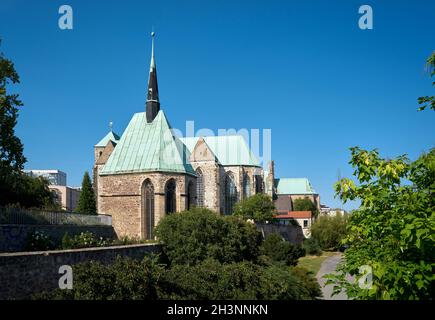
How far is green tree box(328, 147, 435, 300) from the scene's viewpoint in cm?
610

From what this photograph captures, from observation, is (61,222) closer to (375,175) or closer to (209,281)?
(209,281)

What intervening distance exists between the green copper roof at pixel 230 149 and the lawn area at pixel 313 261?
49.7 feet

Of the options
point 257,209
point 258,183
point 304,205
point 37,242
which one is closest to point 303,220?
point 258,183

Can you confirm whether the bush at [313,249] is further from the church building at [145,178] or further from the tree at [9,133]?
the tree at [9,133]

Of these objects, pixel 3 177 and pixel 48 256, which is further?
pixel 3 177

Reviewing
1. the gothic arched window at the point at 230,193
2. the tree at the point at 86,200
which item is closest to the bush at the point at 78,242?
the tree at the point at 86,200

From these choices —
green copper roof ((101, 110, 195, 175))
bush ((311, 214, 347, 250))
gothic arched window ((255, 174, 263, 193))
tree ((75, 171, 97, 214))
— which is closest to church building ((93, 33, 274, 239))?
green copper roof ((101, 110, 195, 175))

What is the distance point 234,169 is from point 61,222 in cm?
3833

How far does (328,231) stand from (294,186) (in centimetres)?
3295

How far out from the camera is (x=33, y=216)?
68.1 feet

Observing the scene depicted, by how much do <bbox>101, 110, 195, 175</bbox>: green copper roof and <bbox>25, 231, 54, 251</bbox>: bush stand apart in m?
15.5

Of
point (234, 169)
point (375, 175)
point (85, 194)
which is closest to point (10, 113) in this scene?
point (375, 175)

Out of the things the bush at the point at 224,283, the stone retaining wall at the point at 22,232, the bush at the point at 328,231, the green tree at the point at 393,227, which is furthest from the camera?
the bush at the point at 328,231

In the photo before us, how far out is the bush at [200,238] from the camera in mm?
22875
